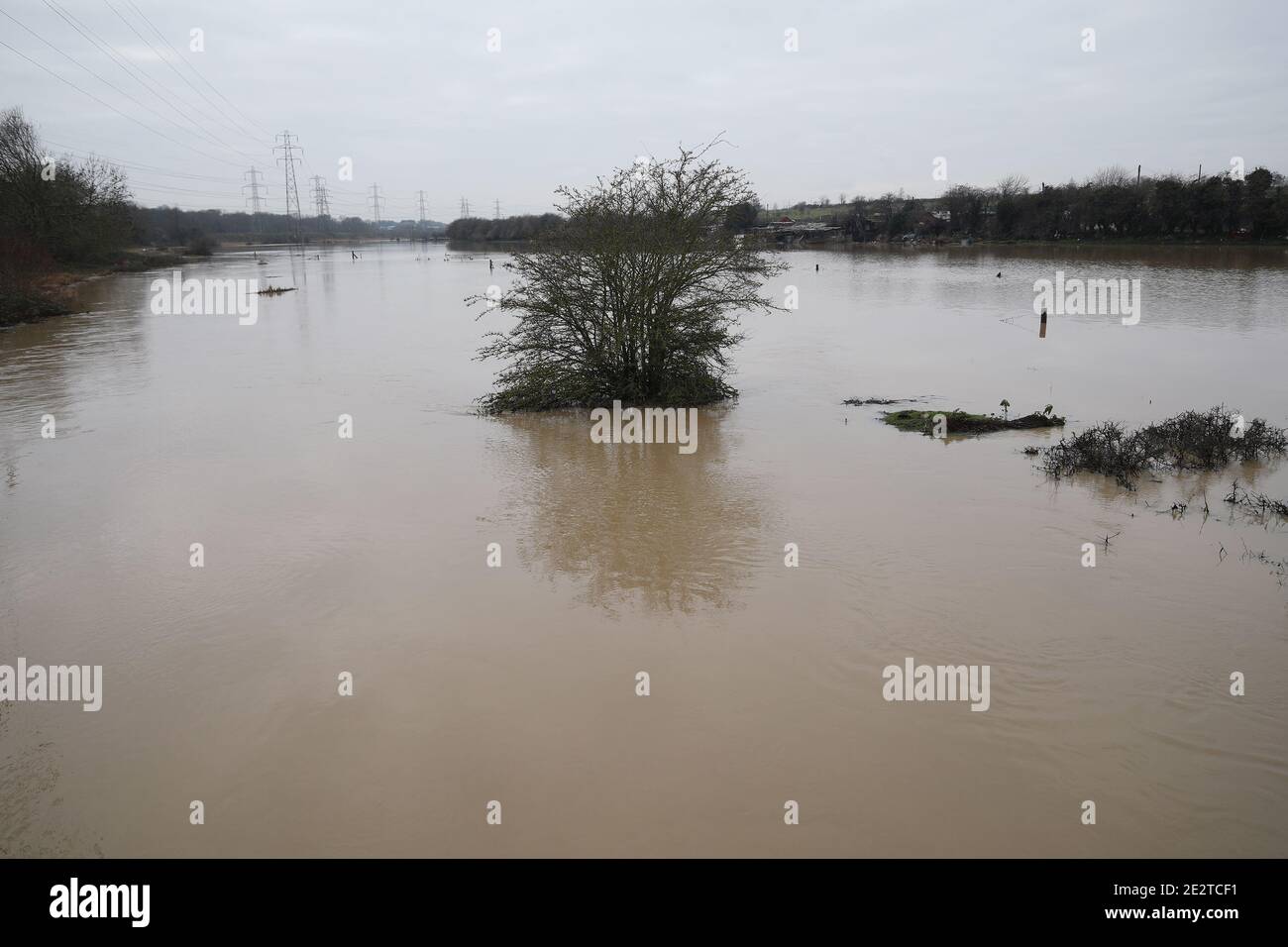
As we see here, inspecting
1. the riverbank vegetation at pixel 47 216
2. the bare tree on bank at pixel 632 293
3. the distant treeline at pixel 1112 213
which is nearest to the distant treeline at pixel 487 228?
the distant treeline at pixel 1112 213

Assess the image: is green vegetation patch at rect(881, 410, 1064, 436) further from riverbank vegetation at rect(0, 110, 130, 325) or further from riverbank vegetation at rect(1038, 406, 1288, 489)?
riverbank vegetation at rect(0, 110, 130, 325)

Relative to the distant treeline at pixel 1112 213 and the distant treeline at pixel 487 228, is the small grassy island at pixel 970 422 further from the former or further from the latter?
the distant treeline at pixel 487 228

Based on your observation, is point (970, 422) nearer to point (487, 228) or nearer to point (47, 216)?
point (47, 216)

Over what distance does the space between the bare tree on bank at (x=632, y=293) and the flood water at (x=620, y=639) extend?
3.79ft

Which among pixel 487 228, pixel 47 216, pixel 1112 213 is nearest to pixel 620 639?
pixel 47 216

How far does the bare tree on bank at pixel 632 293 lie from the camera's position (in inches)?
709

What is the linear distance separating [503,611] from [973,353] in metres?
21.2

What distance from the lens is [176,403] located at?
19719mm

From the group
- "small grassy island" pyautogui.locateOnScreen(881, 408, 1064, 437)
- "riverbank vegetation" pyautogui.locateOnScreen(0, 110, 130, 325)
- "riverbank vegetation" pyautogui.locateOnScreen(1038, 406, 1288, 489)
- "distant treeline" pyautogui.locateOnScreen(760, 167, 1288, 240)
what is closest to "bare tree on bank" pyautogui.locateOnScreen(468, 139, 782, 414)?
"small grassy island" pyautogui.locateOnScreen(881, 408, 1064, 437)

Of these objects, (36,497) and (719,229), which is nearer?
(36,497)

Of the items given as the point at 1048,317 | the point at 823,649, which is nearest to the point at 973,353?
the point at 1048,317

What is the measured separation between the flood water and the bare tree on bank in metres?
1.15

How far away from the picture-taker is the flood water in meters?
5.73

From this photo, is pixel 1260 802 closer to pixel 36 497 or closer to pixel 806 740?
pixel 806 740
